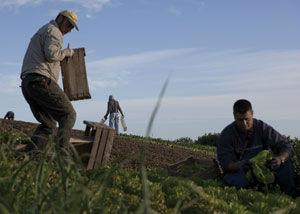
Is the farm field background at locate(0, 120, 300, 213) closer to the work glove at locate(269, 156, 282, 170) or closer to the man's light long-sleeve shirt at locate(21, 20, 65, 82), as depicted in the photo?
the work glove at locate(269, 156, 282, 170)

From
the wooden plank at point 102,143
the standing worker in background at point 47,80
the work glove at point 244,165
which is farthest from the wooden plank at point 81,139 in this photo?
the work glove at point 244,165

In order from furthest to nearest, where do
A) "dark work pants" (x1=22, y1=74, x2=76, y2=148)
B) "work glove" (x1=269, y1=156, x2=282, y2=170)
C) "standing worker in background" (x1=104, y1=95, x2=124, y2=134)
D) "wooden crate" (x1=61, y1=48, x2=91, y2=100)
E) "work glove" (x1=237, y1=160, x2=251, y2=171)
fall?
"standing worker in background" (x1=104, y1=95, x2=124, y2=134) → "wooden crate" (x1=61, y1=48, x2=91, y2=100) → "dark work pants" (x1=22, y1=74, x2=76, y2=148) → "work glove" (x1=237, y1=160, x2=251, y2=171) → "work glove" (x1=269, y1=156, x2=282, y2=170)

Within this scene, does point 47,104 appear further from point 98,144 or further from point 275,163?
point 275,163

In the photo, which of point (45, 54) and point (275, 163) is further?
point (45, 54)

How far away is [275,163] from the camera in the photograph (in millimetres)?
5629

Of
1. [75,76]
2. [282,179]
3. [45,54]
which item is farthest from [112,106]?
[282,179]

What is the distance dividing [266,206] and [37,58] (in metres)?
4.00

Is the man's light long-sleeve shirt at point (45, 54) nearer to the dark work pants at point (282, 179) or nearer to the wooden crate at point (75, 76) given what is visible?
the wooden crate at point (75, 76)

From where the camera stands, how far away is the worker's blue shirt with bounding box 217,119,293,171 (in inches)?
241

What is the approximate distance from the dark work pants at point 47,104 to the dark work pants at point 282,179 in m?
2.57

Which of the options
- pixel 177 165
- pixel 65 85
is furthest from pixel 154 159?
pixel 65 85

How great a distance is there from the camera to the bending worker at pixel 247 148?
5.80m

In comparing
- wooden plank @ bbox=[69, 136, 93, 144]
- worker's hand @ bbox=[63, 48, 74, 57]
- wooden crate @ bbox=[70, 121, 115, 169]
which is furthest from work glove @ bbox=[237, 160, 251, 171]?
worker's hand @ bbox=[63, 48, 74, 57]

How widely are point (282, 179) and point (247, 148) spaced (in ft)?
2.26
